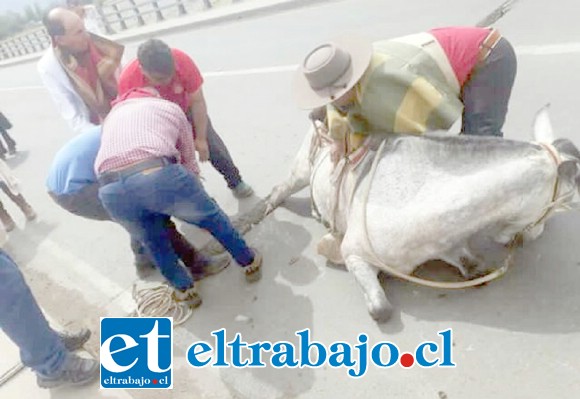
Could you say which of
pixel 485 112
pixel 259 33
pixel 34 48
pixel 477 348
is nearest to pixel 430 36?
pixel 485 112

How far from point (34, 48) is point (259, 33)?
2092cm

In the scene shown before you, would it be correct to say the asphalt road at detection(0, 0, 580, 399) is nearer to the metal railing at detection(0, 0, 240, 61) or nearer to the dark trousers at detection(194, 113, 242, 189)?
the dark trousers at detection(194, 113, 242, 189)

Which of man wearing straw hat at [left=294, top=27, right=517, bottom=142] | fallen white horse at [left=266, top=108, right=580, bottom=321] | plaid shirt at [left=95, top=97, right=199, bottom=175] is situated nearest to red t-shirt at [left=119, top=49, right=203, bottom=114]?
plaid shirt at [left=95, top=97, right=199, bottom=175]

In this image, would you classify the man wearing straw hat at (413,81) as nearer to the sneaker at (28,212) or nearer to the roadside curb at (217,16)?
the sneaker at (28,212)

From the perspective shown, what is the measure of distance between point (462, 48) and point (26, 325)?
2922 mm

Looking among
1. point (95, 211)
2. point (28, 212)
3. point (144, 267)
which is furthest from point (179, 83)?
point (28, 212)

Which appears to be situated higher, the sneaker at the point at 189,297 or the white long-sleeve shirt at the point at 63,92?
the white long-sleeve shirt at the point at 63,92

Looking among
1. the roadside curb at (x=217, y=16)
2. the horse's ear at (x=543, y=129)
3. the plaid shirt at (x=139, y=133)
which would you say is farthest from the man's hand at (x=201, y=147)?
the roadside curb at (x=217, y=16)

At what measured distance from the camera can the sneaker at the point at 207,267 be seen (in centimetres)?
384

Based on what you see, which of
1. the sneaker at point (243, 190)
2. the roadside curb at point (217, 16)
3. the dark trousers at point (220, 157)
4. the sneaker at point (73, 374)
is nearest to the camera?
the sneaker at point (73, 374)

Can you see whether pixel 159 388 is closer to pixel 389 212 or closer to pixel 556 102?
pixel 389 212

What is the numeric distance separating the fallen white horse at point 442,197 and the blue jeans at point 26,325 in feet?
5.97

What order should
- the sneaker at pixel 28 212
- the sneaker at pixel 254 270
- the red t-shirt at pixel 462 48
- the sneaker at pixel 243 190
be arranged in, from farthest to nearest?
1. the sneaker at pixel 28 212
2. the sneaker at pixel 243 190
3. the sneaker at pixel 254 270
4. the red t-shirt at pixel 462 48

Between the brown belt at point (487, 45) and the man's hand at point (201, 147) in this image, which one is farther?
the man's hand at point (201, 147)
